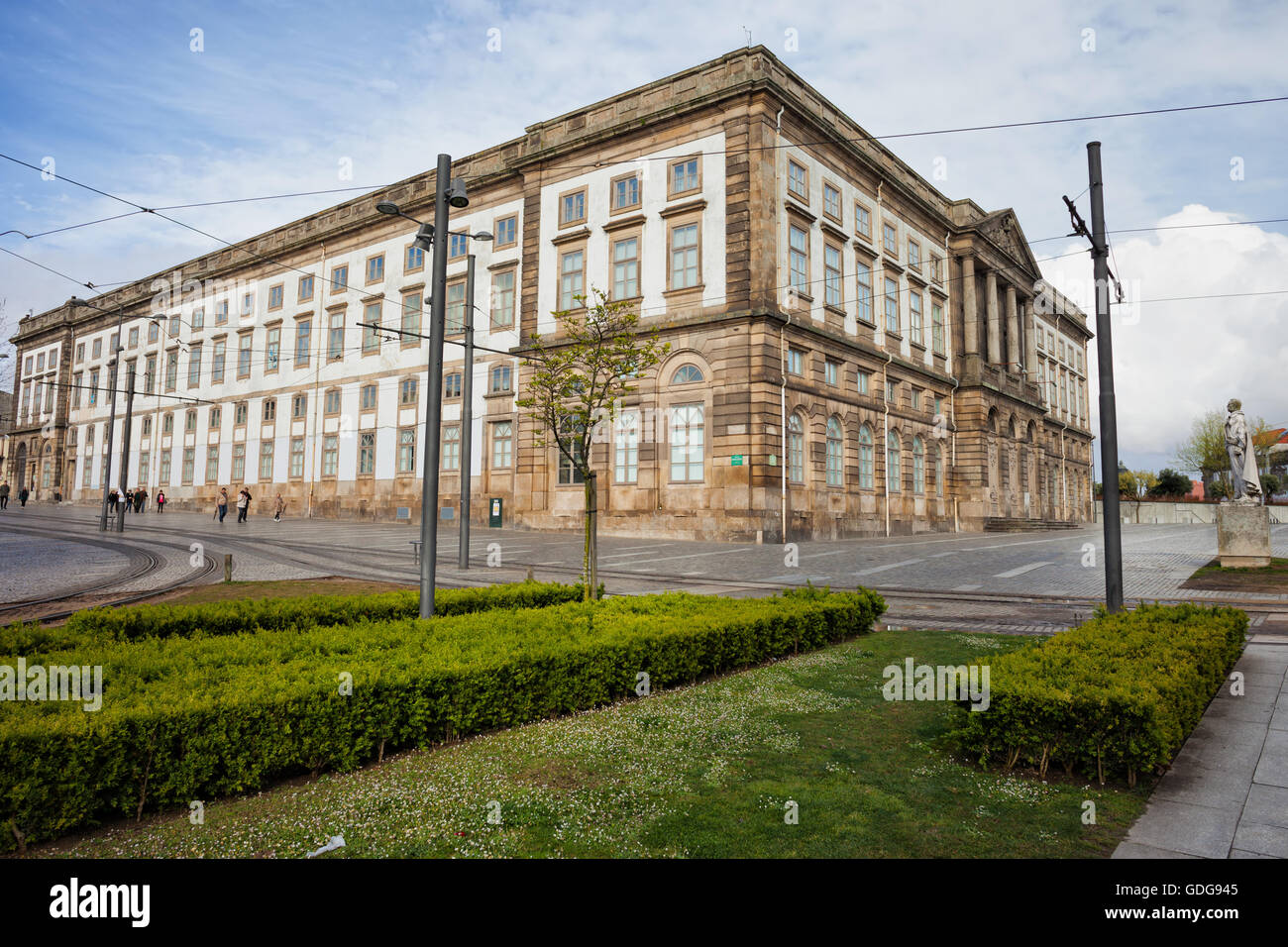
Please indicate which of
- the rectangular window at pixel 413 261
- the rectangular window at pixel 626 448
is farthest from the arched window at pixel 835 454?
the rectangular window at pixel 413 261

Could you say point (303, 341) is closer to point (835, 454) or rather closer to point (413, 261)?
point (413, 261)

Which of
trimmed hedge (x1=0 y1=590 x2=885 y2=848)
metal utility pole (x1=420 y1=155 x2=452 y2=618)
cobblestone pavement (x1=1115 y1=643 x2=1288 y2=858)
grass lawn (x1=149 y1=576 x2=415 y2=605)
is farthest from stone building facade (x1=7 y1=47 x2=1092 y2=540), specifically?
cobblestone pavement (x1=1115 y1=643 x2=1288 y2=858)

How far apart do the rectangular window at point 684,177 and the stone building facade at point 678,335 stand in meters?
0.11

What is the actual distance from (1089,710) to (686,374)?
2567 cm

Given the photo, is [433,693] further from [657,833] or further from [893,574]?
[893,574]

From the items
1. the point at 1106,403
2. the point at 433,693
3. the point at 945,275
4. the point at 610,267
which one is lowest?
the point at 433,693

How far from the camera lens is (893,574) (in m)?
17.7

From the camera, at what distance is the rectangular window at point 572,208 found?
110 feet

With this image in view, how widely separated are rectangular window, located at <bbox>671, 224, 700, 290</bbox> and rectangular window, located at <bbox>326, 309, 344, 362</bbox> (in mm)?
22232

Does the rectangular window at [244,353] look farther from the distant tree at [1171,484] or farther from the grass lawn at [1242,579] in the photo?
the distant tree at [1171,484]
